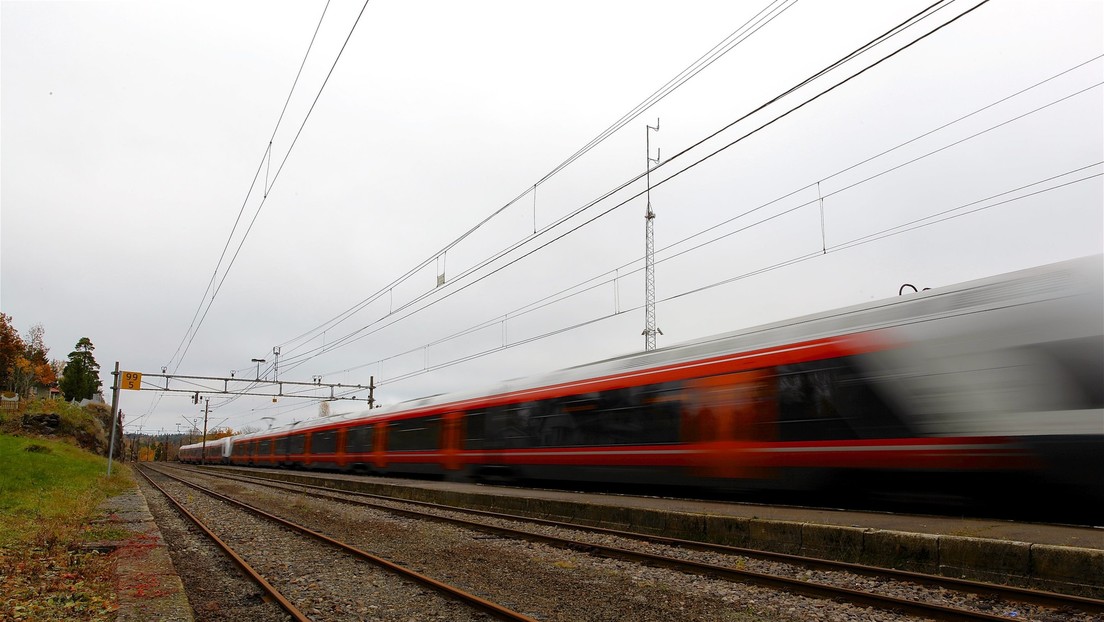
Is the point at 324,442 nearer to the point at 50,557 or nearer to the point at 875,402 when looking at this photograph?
the point at 50,557

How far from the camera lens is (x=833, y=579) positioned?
693cm

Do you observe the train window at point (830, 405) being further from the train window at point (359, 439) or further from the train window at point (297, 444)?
the train window at point (297, 444)

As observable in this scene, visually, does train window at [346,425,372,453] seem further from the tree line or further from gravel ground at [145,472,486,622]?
the tree line

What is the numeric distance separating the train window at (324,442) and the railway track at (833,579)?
72.5 ft

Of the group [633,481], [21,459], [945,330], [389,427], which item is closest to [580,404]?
[633,481]

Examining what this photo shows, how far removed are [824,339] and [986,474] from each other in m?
2.77

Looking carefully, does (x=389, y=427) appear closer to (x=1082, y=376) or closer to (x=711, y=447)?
(x=711, y=447)

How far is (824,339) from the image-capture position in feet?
31.9

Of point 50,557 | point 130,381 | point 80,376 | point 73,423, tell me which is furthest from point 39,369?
point 50,557

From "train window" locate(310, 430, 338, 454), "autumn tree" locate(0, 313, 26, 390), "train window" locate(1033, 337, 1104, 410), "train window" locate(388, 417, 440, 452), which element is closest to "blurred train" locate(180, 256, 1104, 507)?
"train window" locate(1033, 337, 1104, 410)

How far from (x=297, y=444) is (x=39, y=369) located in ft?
224

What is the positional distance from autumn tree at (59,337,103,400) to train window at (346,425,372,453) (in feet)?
228

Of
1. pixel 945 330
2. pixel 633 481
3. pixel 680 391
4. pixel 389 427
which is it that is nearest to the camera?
pixel 945 330

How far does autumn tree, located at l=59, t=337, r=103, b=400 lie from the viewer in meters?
81.5
